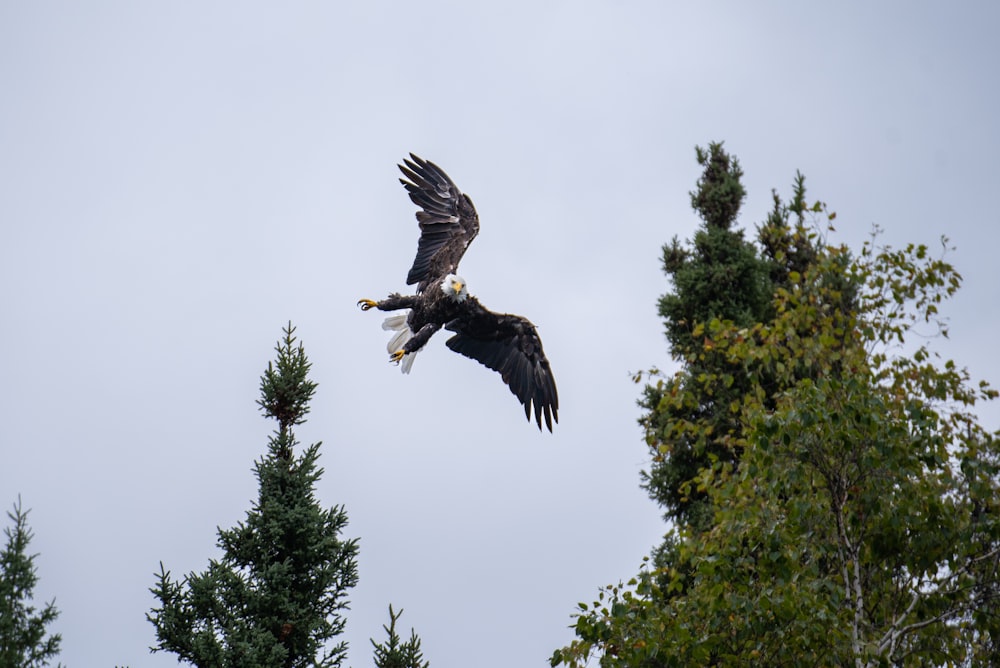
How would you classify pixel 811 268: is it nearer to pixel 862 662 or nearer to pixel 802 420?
pixel 802 420

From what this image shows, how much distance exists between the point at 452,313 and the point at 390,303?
26.0 inches

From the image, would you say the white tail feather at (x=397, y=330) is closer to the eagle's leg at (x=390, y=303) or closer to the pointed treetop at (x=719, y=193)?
the eagle's leg at (x=390, y=303)

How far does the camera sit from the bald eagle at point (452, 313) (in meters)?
13.5

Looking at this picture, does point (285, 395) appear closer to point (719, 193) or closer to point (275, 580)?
point (275, 580)

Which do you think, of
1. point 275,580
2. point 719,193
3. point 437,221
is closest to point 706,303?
point 719,193

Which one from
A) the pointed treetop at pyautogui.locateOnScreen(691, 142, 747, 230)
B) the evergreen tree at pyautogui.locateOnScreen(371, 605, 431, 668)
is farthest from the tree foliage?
the pointed treetop at pyautogui.locateOnScreen(691, 142, 747, 230)

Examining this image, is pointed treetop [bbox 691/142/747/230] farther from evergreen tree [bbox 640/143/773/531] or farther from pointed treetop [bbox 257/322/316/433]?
pointed treetop [bbox 257/322/316/433]

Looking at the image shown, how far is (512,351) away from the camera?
13.9 metres

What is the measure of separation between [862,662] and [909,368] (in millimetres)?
2709

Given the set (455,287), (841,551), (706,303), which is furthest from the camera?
(706,303)

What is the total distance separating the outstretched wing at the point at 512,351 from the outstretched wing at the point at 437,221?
605mm

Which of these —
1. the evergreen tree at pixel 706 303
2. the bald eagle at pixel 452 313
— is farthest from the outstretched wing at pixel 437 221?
the evergreen tree at pixel 706 303

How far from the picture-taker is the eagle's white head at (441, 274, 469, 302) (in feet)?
43.5

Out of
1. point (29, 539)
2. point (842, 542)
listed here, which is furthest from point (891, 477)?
point (29, 539)
